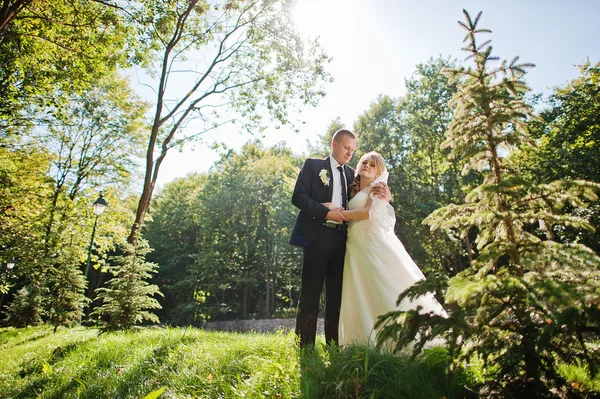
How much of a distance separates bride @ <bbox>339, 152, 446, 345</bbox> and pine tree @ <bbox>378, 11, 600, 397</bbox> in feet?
4.19

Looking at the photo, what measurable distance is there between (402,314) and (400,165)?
71.9ft

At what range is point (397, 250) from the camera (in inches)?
154

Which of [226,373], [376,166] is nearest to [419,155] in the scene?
[376,166]

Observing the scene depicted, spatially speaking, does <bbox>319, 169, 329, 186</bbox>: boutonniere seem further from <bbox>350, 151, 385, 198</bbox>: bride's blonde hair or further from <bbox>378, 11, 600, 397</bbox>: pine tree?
<bbox>378, 11, 600, 397</bbox>: pine tree

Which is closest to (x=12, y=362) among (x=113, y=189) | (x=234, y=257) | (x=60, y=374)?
(x=60, y=374)

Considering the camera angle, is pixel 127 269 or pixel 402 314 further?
pixel 127 269

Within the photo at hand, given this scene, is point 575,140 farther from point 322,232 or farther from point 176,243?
point 176,243

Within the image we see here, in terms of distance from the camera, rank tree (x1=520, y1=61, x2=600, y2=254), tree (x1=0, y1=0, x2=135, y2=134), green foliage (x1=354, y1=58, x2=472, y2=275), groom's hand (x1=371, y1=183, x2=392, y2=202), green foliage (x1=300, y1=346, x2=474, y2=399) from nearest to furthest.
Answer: green foliage (x1=300, y1=346, x2=474, y2=399)
groom's hand (x1=371, y1=183, x2=392, y2=202)
tree (x1=0, y1=0, x2=135, y2=134)
tree (x1=520, y1=61, x2=600, y2=254)
green foliage (x1=354, y1=58, x2=472, y2=275)

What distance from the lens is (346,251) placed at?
408cm

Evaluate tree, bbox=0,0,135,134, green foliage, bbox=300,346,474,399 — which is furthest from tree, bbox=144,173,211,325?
green foliage, bbox=300,346,474,399

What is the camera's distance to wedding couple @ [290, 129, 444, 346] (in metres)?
3.63

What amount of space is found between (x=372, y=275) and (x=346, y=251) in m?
0.51

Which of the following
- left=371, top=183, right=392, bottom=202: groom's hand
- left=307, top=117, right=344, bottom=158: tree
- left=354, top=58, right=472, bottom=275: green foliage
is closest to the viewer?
left=371, top=183, right=392, bottom=202: groom's hand

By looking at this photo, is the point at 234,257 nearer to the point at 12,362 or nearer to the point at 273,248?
the point at 273,248
